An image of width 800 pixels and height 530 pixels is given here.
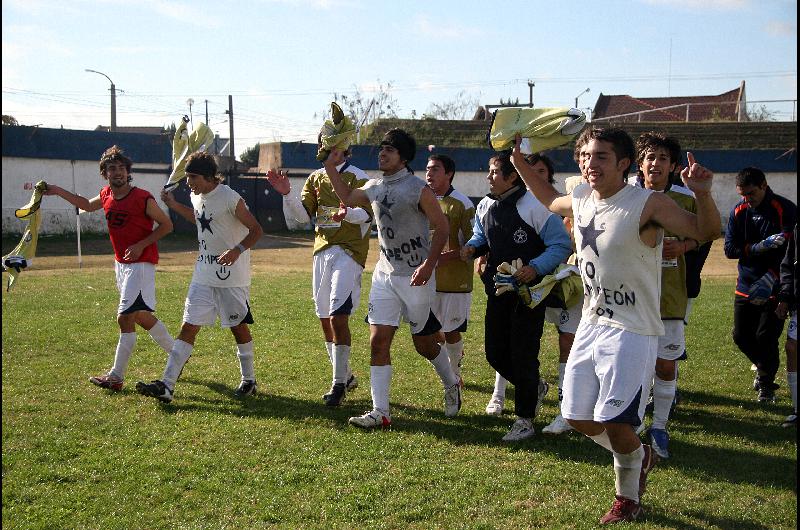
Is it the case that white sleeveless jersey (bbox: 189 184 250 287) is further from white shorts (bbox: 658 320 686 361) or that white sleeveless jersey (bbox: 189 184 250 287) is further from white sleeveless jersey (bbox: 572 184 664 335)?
white sleeveless jersey (bbox: 572 184 664 335)

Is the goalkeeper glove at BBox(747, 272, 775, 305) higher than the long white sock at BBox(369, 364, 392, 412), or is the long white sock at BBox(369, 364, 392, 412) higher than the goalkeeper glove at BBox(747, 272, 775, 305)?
the goalkeeper glove at BBox(747, 272, 775, 305)

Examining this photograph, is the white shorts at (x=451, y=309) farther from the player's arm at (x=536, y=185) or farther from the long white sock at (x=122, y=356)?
the long white sock at (x=122, y=356)

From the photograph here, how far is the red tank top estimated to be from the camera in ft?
25.0

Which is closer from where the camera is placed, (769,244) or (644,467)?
(644,467)

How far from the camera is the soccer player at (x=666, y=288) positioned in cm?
576

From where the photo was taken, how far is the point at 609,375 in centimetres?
430

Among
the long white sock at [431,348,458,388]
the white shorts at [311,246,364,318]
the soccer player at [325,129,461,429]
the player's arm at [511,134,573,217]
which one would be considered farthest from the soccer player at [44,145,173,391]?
the player's arm at [511,134,573,217]

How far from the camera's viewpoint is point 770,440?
6.18 metres

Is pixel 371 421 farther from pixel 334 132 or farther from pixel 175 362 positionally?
pixel 334 132

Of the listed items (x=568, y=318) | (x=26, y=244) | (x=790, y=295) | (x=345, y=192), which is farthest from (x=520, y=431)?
(x=26, y=244)

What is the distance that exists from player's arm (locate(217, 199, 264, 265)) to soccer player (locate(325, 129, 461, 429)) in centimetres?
103

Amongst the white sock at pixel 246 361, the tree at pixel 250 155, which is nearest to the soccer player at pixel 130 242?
the white sock at pixel 246 361

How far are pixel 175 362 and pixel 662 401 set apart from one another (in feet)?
13.4

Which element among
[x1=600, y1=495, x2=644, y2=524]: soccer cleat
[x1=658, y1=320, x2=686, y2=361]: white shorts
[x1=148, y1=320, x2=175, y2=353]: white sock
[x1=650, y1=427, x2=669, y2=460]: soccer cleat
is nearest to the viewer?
[x1=600, y1=495, x2=644, y2=524]: soccer cleat
